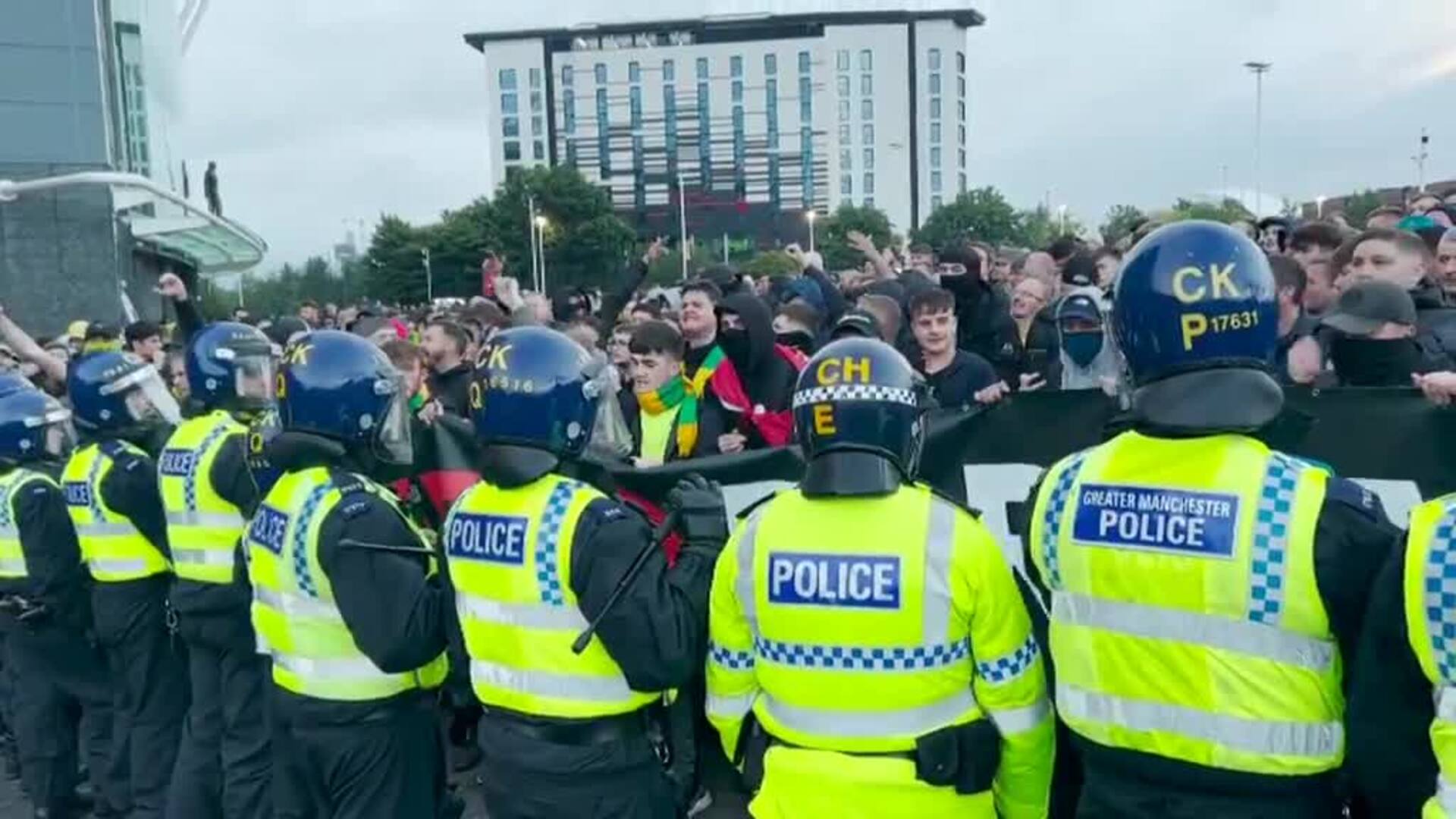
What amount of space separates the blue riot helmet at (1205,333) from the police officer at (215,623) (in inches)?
156

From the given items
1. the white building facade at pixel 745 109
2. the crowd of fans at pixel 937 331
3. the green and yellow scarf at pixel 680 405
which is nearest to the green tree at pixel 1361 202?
the crowd of fans at pixel 937 331

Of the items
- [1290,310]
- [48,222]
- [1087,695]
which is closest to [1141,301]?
[1087,695]

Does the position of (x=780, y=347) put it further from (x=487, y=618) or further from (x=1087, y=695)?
(x=1087, y=695)

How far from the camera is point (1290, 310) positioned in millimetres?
6332

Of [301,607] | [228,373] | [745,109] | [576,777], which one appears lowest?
[576,777]

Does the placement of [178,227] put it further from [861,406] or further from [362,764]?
[861,406]

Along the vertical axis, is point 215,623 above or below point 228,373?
below

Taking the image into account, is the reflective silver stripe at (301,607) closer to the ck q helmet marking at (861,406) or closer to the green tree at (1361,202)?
the ck q helmet marking at (861,406)

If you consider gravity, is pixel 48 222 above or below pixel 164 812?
above

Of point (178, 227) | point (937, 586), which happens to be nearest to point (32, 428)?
point (937, 586)

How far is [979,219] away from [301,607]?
8862cm

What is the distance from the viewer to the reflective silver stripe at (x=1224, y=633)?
9.50 ft

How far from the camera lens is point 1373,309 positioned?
490cm

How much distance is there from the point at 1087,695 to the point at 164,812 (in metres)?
5.02
